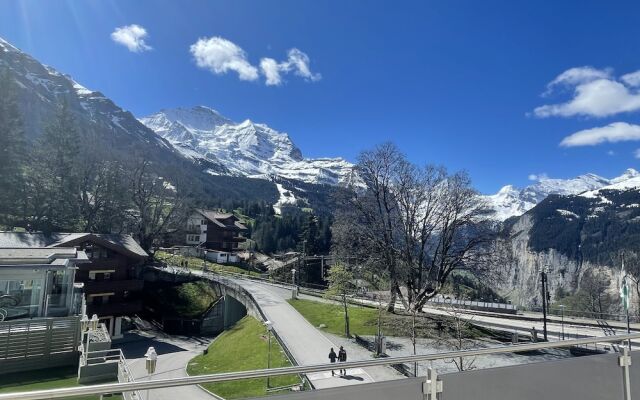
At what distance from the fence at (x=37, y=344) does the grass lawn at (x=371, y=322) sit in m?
18.3

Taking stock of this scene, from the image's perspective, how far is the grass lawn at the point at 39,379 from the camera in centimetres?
1343

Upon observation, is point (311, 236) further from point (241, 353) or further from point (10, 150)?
point (241, 353)

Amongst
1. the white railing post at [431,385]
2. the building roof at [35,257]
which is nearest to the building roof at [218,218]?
the building roof at [35,257]

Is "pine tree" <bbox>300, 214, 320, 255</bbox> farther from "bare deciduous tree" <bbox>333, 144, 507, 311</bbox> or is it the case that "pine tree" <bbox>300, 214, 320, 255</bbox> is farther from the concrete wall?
the concrete wall

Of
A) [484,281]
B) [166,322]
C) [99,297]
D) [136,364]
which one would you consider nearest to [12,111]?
[99,297]

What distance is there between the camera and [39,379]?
47.3ft

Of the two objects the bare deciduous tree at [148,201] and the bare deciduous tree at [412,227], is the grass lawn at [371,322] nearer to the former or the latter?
the bare deciduous tree at [412,227]

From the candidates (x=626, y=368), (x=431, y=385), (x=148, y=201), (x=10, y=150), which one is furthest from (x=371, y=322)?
(x=148, y=201)

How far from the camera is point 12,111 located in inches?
1948

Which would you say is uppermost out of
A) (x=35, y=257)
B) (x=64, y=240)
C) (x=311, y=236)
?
(x=311, y=236)

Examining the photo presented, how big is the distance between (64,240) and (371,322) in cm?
2914

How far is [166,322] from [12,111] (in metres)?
31.6

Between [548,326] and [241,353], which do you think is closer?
[241,353]

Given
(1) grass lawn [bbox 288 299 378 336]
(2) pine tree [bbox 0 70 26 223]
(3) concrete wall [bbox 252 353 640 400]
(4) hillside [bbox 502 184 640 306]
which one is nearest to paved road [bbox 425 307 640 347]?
(1) grass lawn [bbox 288 299 378 336]
